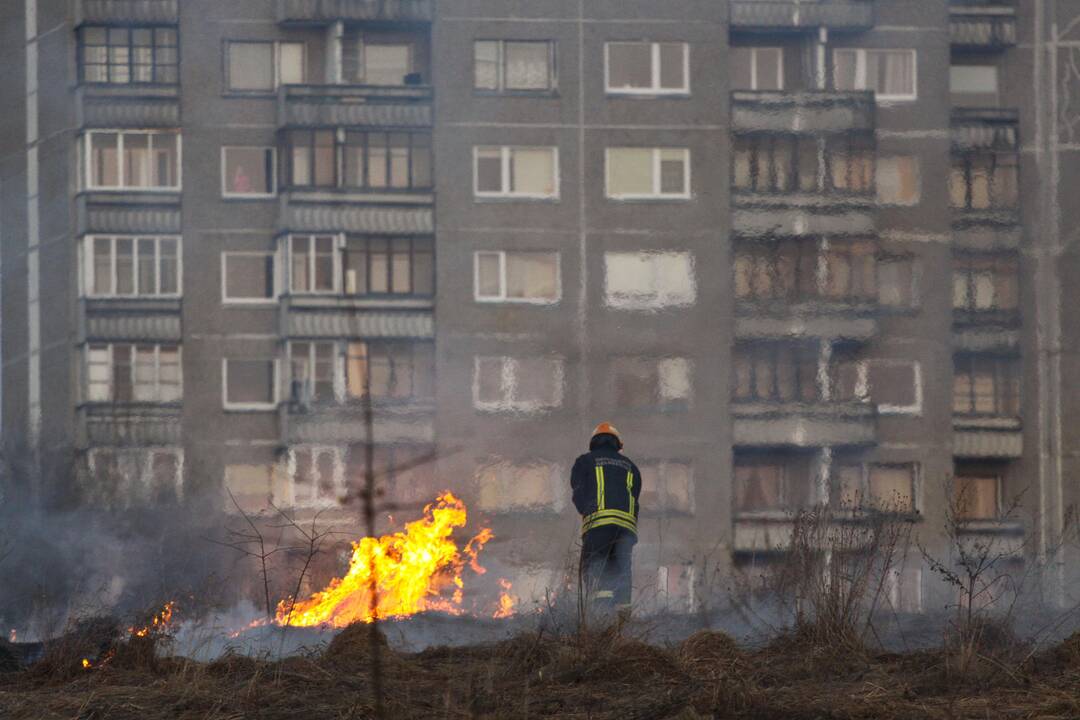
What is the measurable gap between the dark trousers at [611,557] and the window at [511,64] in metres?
23.3

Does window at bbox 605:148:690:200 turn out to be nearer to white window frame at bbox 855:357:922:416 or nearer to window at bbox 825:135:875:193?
window at bbox 825:135:875:193

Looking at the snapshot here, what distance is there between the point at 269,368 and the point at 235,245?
2.79 m

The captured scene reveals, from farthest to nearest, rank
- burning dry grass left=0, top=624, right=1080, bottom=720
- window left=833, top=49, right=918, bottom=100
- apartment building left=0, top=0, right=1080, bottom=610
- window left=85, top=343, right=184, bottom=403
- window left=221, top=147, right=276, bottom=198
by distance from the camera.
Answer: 1. window left=221, top=147, right=276, bottom=198
2. window left=833, top=49, right=918, bottom=100
3. window left=85, top=343, right=184, bottom=403
4. apartment building left=0, top=0, right=1080, bottom=610
5. burning dry grass left=0, top=624, right=1080, bottom=720

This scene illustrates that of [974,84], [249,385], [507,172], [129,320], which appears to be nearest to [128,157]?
[129,320]

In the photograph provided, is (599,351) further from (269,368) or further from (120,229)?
(120,229)

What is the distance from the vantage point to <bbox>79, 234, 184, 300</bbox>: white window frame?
134 feet

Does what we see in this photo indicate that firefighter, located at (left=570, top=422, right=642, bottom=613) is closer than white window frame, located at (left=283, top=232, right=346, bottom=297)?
Yes

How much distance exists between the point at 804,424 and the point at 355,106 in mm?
11556

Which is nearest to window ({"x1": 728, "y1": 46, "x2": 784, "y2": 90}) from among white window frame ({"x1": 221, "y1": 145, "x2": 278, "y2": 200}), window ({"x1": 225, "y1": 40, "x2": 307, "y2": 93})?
window ({"x1": 225, "y1": 40, "x2": 307, "y2": 93})

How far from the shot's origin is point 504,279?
39.1 meters

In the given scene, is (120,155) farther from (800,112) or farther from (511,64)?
(800,112)

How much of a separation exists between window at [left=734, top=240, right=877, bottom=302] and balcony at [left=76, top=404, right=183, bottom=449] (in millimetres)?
11951

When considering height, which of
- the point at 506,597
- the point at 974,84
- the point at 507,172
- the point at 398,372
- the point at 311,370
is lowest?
the point at 506,597

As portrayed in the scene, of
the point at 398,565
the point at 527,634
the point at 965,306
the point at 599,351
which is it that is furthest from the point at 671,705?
the point at 965,306
